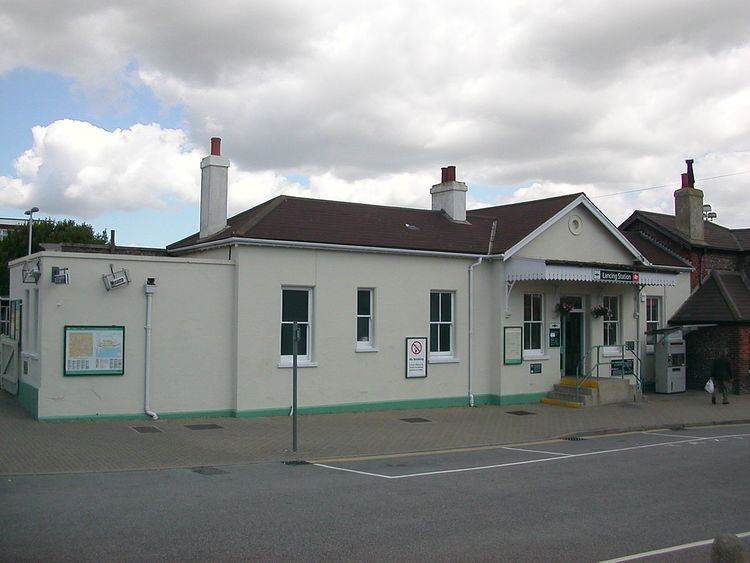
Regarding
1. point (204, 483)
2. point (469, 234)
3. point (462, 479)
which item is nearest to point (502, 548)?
point (462, 479)

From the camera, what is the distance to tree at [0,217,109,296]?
51031 mm

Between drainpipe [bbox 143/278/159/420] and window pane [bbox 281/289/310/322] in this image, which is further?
window pane [bbox 281/289/310/322]

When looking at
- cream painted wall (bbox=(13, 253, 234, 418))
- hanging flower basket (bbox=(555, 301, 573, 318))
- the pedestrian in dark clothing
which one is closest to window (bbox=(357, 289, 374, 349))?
cream painted wall (bbox=(13, 253, 234, 418))

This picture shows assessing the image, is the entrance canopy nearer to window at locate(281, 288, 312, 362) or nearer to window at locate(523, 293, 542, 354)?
window at locate(523, 293, 542, 354)

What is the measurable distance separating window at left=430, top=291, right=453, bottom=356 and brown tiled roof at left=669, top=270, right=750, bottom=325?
32.4 ft

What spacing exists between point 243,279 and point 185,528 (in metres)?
9.97

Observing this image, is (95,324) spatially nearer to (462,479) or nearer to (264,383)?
(264,383)

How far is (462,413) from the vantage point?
19844mm

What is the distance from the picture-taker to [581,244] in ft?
76.8

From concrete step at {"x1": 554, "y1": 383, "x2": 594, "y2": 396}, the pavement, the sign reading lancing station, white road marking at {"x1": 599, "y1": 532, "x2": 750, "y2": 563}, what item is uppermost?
the sign reading lancing station

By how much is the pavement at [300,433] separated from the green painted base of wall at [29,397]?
214 millimetres

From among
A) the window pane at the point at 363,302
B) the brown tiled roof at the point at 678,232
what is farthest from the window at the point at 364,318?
the brown tiled roof at the point at 678,232

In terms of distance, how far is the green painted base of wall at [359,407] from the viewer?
54.2 feet

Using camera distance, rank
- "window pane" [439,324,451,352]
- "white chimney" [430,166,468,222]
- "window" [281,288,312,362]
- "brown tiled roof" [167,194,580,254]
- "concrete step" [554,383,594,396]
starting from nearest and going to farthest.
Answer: "window" [281,288,312,362] < "brown tiled roof" [167,194,580,254] < "window pane" [439,324,451,352] < "concrete step" [554,383,594,396] < "white chimney" [430,166,468,222]
